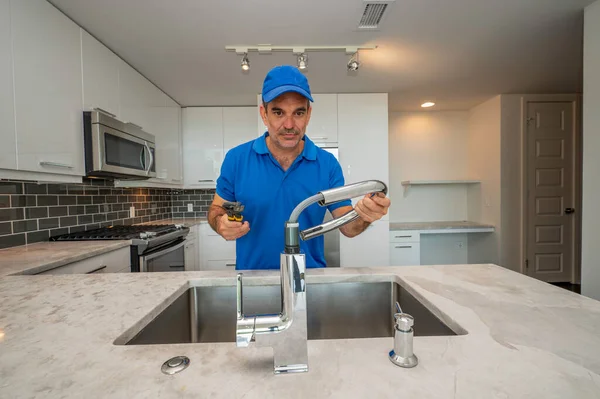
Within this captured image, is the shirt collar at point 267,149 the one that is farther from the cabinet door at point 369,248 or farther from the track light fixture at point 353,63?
the cabinet door at point 369,248

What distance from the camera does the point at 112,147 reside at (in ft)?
6.83

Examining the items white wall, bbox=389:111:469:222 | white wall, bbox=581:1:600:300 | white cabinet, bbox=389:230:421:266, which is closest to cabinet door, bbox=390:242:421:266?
white cabinet, bbox=389:230:421:266

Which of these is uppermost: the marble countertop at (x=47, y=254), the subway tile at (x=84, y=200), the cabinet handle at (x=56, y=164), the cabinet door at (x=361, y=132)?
the cabinet door at (x=361, y=132)

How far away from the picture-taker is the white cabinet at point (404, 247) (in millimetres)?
3562

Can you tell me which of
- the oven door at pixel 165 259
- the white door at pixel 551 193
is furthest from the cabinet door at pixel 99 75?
the white door at pixel 551 193

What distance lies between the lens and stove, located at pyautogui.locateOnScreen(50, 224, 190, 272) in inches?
80.2

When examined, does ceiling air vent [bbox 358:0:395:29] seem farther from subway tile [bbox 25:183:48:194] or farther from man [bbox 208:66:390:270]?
subway tile [bbox 25:183:48:194]

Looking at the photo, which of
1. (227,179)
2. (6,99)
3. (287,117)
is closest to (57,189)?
(6,99)

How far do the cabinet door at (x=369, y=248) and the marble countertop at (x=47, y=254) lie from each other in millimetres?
2152

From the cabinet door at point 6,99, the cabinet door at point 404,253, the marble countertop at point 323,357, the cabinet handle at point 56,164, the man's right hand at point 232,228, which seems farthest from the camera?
the cabinet door at point 404,253

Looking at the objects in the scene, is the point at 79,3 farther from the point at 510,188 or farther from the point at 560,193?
the point at 560,193

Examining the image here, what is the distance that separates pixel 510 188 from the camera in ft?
11.8

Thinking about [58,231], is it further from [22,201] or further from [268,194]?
[268,194]

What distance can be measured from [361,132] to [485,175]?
186cm
